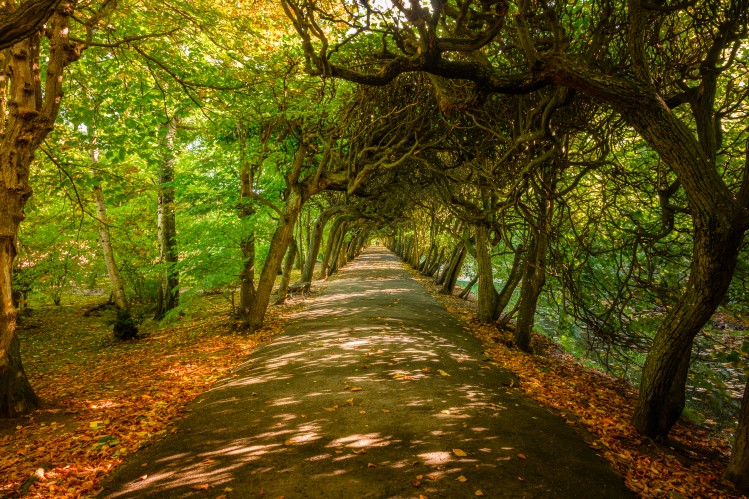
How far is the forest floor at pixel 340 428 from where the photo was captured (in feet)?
13.0

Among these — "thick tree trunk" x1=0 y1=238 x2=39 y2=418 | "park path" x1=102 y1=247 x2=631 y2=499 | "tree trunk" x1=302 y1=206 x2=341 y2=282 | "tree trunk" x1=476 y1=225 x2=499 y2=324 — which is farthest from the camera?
"tree trunk" x1=302 y1=206 x2=341 y2=282

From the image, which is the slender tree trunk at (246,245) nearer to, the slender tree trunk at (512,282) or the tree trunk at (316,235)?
the tree trunk at (316,235)

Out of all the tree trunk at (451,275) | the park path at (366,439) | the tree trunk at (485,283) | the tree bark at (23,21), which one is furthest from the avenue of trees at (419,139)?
the tree trunk at (451,275)

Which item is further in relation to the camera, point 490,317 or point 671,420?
point 490,317

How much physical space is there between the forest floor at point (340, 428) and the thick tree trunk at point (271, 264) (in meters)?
1.40

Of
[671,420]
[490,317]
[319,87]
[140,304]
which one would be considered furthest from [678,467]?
[140,304]

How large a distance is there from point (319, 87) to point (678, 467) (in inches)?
405

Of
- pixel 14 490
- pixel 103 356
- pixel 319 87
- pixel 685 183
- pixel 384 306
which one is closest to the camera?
pixel 14 490

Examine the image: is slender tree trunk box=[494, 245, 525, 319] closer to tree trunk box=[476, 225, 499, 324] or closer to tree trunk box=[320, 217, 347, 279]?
tree trunk box=[476, 225, 499, 324]

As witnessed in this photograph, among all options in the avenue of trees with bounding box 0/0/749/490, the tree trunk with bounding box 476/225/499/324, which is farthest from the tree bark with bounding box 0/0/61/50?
the tree trunk with bounding box 476/225/499/324

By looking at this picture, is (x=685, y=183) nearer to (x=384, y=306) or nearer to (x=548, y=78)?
(x=548, y=78)

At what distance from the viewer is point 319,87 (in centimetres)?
1019

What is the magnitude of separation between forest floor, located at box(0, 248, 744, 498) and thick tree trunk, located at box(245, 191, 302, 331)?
140 centimetres

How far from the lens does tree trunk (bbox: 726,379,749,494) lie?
422 cm
